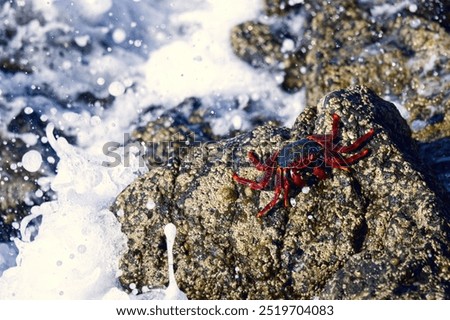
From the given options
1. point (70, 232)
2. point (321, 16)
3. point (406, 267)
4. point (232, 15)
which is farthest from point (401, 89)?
point (70, 232)

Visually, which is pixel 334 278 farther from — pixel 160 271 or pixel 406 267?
pixel 160 271

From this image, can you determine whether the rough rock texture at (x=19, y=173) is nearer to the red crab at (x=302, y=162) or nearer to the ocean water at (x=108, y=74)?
the ocean water at (x=108, y=74)

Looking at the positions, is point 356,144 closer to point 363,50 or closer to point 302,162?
point 302,162

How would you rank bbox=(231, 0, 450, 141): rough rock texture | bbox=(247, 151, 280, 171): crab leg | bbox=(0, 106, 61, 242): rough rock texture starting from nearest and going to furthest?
bbox=(247, 151, 280, 171): crab leg
bbox=(0, 106, 61, 242): rough rock texture
bbox=(231, 0, 450, 141): rough rock texture

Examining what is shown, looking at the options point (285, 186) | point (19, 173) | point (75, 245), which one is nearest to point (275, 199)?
point (285, 186)

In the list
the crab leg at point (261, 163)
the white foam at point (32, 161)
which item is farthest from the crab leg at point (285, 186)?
the white foam at point (32, 161)

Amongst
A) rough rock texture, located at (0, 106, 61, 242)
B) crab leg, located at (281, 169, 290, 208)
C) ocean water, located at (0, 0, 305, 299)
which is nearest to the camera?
crab leg, located at (281, 169, 290, 208)

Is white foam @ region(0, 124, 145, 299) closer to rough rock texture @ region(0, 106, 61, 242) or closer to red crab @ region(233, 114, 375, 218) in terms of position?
rough rock texture @ region(0, 106, 61, 242)

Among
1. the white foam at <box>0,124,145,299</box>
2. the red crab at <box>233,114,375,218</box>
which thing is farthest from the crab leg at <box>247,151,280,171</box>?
the white foam at <box>0,124,145,299</box>
